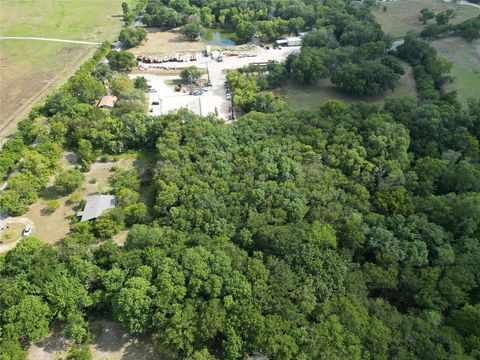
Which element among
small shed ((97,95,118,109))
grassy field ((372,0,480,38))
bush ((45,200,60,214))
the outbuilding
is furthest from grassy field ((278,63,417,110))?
bush ((45,200,60,214))

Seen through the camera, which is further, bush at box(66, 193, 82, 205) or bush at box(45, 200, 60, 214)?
bush at box(66, 193, 82, 205)

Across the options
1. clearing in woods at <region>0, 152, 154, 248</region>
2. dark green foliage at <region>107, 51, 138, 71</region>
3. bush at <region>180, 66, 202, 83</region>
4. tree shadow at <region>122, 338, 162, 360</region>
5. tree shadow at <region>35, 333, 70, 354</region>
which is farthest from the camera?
dark green foliage at <region>107, 51, 138, 71</region>

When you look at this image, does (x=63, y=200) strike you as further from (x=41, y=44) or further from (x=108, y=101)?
(x=41, y=44)

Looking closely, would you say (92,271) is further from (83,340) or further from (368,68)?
(368,68)

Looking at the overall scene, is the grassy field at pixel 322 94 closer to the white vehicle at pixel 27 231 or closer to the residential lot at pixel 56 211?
the residential lot at pixel 56 211

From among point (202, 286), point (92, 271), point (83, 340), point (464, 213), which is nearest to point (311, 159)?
point (464, 213)

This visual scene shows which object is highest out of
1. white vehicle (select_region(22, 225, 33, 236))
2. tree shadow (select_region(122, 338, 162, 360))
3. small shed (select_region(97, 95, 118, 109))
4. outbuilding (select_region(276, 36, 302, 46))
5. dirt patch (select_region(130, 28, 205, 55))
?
outbuilding (select_region(276, 36, 302, 46))

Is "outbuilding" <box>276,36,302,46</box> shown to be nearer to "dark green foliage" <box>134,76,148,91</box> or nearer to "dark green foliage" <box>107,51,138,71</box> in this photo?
"dark green foliage" <box>107,51,138,71</box>
